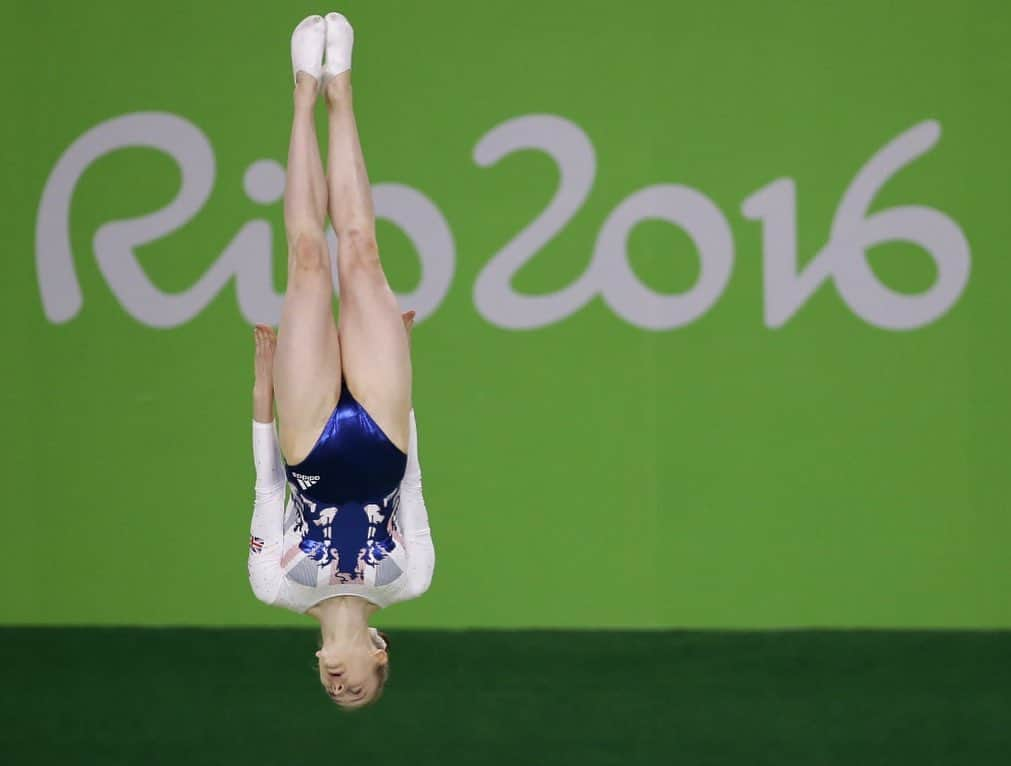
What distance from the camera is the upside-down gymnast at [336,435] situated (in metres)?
4.29

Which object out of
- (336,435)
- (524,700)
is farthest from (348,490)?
(524,700)

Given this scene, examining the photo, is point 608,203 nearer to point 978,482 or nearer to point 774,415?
point 774,415

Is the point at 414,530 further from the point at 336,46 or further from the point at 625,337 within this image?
the point at 625,337

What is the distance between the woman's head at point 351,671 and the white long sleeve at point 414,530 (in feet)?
0.69

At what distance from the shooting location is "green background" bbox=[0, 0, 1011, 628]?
668 centimetres

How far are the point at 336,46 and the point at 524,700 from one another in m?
2.77

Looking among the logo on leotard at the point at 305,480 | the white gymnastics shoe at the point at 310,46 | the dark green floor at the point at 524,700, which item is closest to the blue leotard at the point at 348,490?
the logo on leotard at the point at 305,480

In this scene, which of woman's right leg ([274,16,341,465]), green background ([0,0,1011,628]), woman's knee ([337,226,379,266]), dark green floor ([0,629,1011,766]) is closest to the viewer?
woman's right leg ([274,16,341,465])

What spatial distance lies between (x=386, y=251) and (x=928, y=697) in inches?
117

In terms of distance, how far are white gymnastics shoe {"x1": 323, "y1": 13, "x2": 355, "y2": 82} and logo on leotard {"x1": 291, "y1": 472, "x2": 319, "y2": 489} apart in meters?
1.19

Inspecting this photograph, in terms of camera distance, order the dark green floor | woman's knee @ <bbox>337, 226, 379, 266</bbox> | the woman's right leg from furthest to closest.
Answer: the dark green floor → woman's knee @ <bbox>337, 226, 379, 266</bbox> → the woman's right leg

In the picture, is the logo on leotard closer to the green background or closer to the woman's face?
the woman's face

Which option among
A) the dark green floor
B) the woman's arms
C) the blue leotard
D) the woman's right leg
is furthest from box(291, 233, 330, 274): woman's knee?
the dark green floor

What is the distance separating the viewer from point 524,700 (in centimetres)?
601
